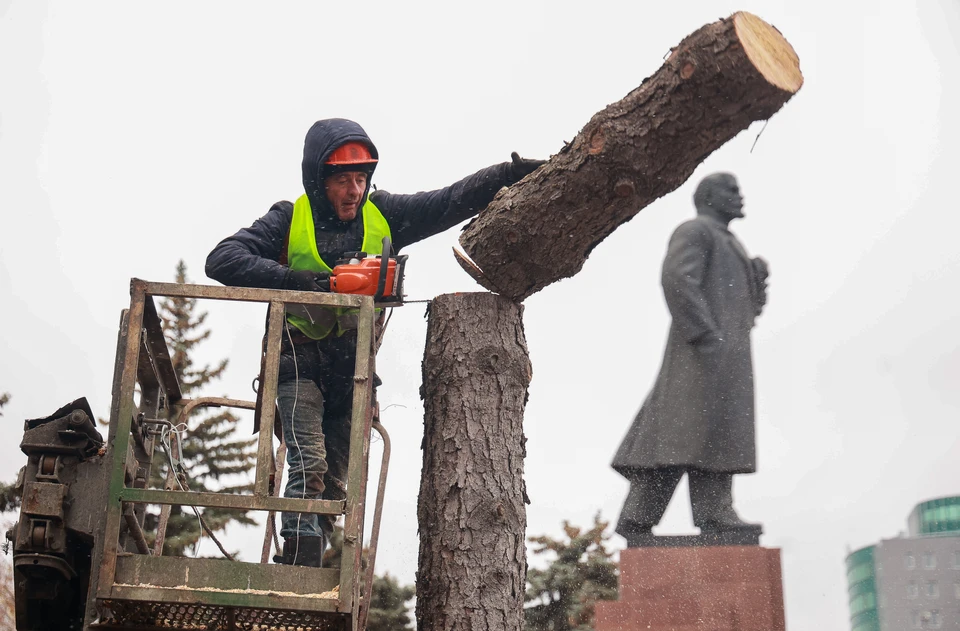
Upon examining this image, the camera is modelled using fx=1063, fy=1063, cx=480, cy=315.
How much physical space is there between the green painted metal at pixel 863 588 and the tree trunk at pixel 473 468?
244 inches

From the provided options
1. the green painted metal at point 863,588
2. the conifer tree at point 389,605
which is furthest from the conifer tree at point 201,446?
the green painted metal at point 863,588

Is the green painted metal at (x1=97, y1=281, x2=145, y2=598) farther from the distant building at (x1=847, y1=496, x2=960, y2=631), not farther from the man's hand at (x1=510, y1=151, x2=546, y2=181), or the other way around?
the distant building at (x1=847, y1=496, x2=960, y2=631)

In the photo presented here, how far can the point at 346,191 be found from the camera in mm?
4324

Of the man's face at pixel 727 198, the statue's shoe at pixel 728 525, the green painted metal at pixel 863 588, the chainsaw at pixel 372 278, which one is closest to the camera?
the chainsaw at pixel 372 278

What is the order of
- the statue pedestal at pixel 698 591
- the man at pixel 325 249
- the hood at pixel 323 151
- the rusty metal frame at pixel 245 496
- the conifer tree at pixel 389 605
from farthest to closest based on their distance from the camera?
the conifer tree at pixel 389 605 < the statue pedestal at pixel 698 591 < the hood at pixel 323 151 < the man at pixel 325 249 < the rusty metal frame at pixel 245 496

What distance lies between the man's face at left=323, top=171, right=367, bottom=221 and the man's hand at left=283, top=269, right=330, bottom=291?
0.46 m

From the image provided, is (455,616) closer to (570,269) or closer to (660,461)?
(570,269)

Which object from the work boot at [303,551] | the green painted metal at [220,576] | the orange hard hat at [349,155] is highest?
the orange hard hat at [349,155]

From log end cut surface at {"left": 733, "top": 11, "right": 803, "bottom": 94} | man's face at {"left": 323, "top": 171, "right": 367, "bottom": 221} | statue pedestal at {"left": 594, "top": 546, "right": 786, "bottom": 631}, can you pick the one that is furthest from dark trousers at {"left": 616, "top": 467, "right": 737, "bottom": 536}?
log end cut surface at {"left": 733, "top": 11, "right": 803, "bottom": 94}

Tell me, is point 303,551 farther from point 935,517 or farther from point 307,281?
point 935,517

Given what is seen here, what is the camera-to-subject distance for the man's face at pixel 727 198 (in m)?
7.45

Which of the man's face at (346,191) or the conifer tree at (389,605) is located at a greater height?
the man's face at (346,191)

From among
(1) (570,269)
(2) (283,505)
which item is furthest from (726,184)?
(2) (283,505)

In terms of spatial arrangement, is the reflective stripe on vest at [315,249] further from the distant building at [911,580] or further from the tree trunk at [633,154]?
the distant building at [911,580]
